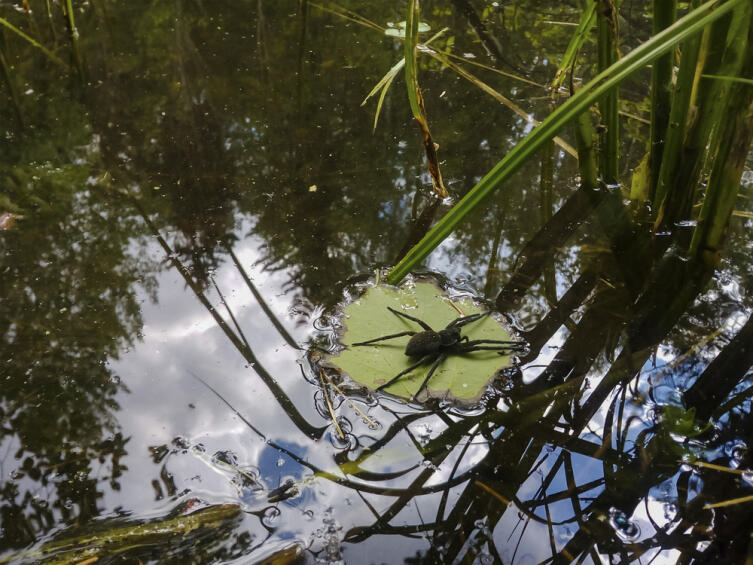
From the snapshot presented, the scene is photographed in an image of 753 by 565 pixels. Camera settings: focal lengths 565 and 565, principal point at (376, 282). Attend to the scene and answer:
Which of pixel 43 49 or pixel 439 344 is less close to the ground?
pixel 43 49

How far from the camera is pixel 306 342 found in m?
1.62

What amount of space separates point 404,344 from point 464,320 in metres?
0.20

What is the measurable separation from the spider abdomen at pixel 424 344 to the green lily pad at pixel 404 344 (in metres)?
0.03

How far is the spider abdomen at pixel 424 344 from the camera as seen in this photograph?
1.50 metres

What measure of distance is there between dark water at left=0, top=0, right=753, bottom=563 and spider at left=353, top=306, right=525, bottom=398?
3.2 inches

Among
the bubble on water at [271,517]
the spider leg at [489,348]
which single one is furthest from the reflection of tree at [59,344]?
the spider leg at [489,348]

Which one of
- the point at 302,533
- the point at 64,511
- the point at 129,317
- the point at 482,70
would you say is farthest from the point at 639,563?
the point at 482,70

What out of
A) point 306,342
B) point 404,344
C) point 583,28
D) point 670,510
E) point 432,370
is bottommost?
point 670,510

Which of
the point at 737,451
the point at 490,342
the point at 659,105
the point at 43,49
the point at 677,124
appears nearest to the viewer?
the point at 737,451

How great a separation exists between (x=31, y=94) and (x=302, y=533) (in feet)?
8.45

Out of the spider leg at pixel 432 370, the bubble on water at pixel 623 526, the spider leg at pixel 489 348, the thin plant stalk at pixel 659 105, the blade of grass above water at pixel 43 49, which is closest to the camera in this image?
the bubble on water at pixel 623 526

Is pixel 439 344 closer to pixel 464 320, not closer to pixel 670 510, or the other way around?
pixel 464 320

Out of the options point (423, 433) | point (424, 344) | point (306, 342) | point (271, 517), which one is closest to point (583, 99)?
point (424, 344)

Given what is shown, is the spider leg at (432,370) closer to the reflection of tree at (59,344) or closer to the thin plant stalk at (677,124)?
the reflection of tree at (59,344)
